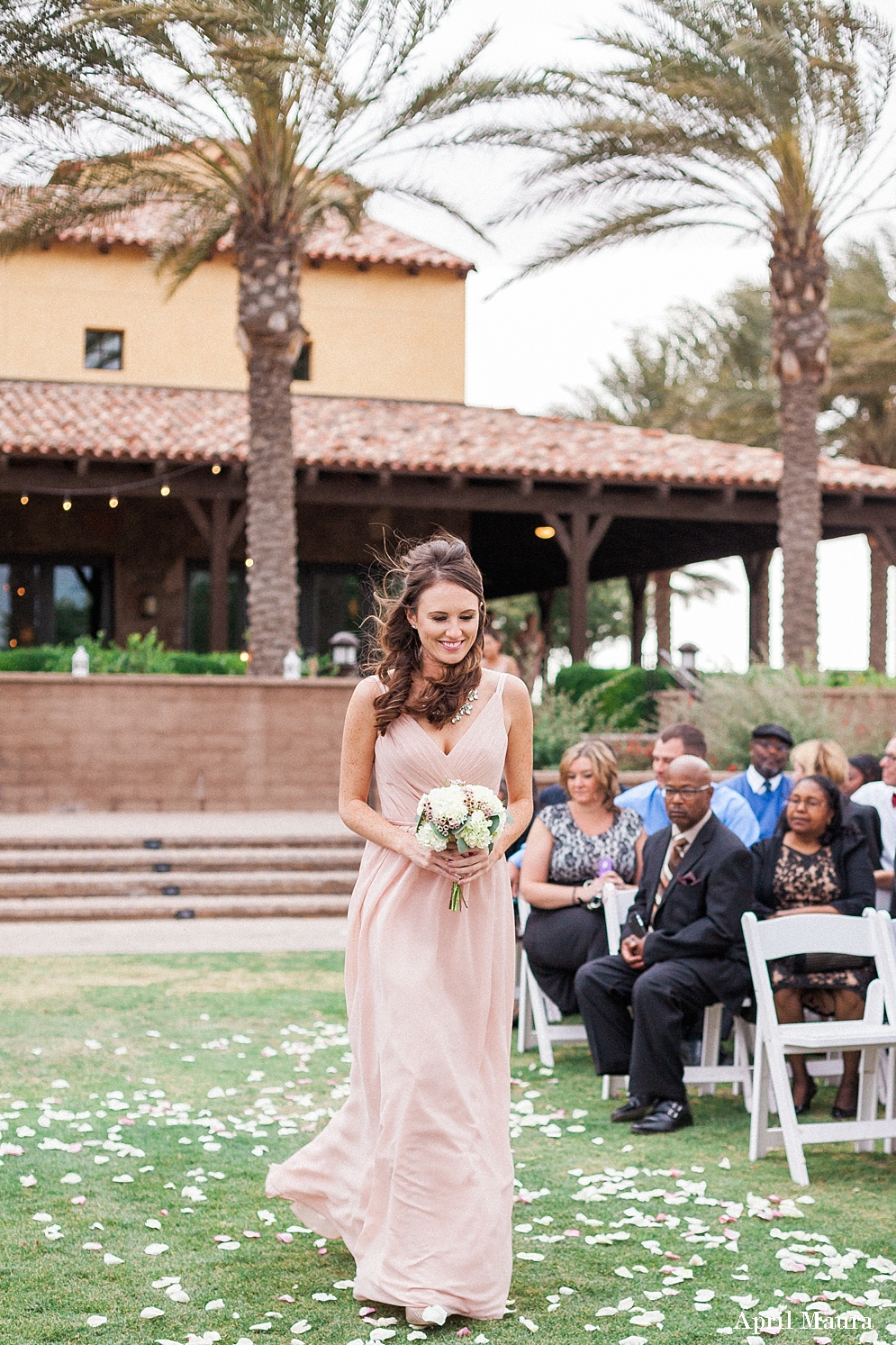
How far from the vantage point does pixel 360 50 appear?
1559 centimetres

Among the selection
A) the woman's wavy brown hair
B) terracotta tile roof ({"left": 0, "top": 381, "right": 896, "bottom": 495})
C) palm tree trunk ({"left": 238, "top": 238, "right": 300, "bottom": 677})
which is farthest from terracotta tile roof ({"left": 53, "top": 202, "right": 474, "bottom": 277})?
the woman's wavy brown hair

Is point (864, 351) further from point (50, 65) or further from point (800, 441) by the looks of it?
point (50, 65)

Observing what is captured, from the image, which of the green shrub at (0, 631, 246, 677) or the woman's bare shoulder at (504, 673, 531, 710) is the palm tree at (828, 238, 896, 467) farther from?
the woman's bare shoulder at (504, 673, 531, 710)

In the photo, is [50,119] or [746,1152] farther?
[50,119]

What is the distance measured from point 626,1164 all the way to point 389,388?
872 inches

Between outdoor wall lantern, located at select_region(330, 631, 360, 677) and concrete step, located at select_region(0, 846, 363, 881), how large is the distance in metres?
5.29

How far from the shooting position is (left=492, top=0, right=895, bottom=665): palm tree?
15992 millimetres

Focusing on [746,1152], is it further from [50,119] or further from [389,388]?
[389,388]

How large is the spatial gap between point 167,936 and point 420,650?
756 centimetres

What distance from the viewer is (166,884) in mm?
12742

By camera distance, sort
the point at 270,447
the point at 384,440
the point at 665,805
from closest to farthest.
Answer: the point at 665,805
the point at 270,447
the point at 384,440

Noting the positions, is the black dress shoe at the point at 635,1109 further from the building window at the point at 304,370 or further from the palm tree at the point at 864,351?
the building window at the point at 304,370

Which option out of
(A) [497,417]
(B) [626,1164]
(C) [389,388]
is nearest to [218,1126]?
(B) [626,1164]

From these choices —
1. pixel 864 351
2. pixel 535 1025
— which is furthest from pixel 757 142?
pixel 535 1025
